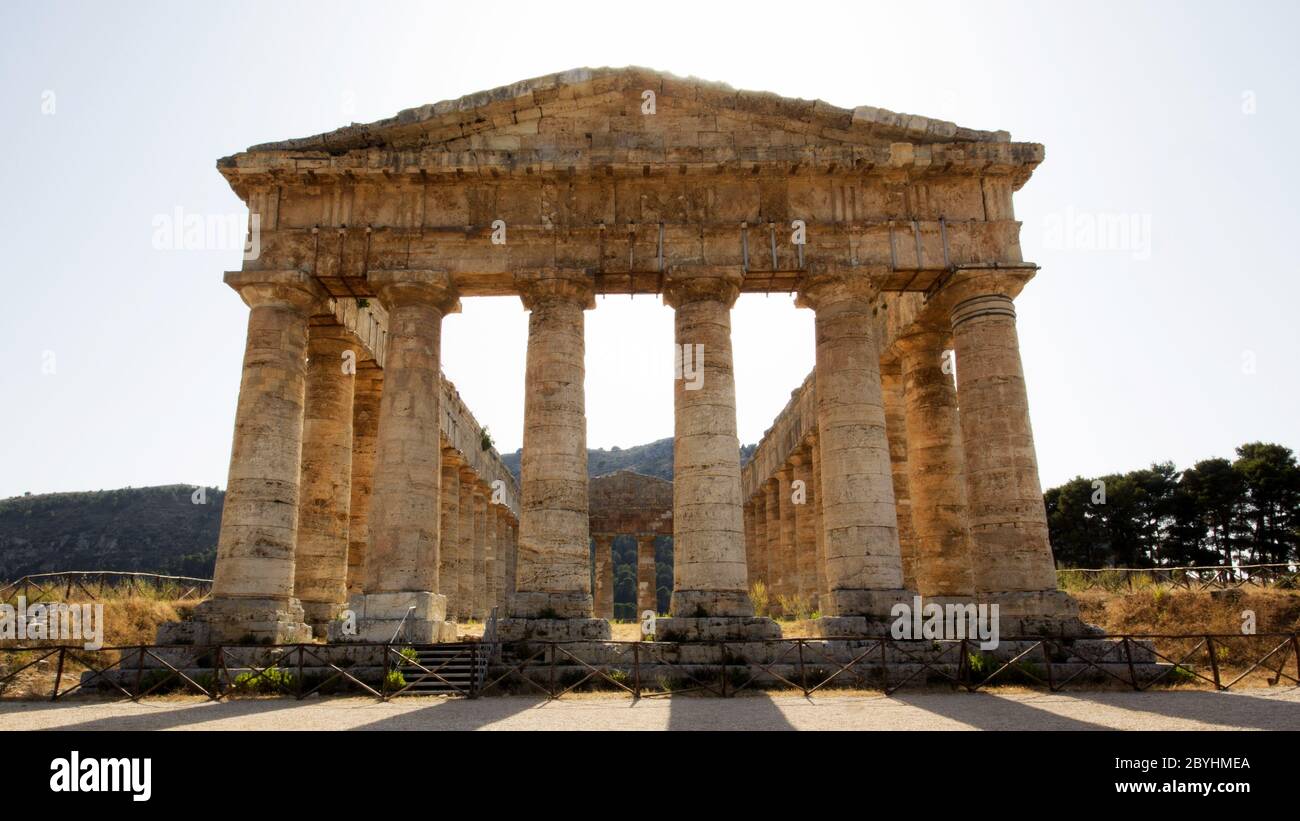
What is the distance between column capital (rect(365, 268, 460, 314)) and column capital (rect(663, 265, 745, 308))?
5.37 meters

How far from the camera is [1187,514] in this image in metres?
51.0

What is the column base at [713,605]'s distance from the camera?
59.3 ft

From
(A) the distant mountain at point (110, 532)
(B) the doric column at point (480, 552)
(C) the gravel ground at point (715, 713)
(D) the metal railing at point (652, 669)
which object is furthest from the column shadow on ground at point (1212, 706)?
(A) the distant mountain at point (110, 532)

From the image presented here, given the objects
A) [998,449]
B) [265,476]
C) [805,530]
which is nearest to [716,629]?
[998,449]

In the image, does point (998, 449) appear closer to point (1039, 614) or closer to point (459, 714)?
point (1039, 614)

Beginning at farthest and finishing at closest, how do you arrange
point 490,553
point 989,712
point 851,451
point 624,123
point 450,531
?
point 490,553
point 450,531
point 624,123
point 851,451
point 989,712

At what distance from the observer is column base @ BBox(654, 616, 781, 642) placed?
17.6 m

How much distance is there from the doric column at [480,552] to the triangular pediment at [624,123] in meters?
20.8

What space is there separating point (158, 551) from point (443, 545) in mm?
64035

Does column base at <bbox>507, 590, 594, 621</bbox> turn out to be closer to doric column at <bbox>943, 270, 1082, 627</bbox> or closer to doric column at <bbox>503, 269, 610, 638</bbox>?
doric column at <bbox>503, 269, 610, 638</bbox>

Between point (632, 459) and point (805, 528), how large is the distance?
99.0m

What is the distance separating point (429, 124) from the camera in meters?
20.3

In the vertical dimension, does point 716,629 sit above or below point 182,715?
above
